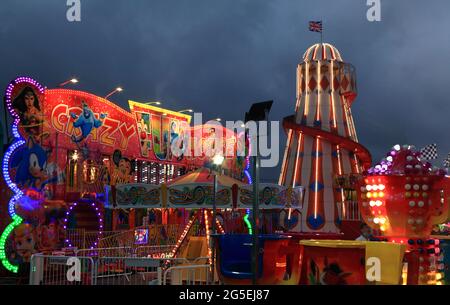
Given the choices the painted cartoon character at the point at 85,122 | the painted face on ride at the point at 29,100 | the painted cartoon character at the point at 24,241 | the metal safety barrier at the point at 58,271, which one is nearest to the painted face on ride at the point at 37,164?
the painted face on ride at the point at 29,100

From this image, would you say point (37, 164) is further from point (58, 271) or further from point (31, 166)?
point (58, 271)

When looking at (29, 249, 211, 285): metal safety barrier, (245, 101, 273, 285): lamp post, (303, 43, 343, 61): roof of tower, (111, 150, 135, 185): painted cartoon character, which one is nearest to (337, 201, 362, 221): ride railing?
(303, 43, 343, 61): roof of tower

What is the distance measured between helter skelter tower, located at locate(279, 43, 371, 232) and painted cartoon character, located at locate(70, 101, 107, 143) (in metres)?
9.76

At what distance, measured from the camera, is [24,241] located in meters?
17.3

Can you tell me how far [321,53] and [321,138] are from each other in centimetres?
439

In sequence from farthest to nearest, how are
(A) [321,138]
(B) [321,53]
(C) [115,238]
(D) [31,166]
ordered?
(B) [321,53] < (A) [321,138] < (C) [115,238] < (D) [31,166]

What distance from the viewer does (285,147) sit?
29422mm

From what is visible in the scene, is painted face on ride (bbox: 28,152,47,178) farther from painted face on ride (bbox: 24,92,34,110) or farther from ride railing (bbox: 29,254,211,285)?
ride railing (bbox: 29,254,211,285)

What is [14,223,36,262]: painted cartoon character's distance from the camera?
56.3ft

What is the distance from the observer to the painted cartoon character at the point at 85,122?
2298 centimetres

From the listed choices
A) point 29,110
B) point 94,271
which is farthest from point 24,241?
point 94,271

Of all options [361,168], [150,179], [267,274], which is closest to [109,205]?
[267,274]

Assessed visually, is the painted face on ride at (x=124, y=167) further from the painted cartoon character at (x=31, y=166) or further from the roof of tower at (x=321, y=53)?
the roof of tower at (x=321, y=53)

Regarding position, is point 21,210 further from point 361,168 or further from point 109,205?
point 361,168
